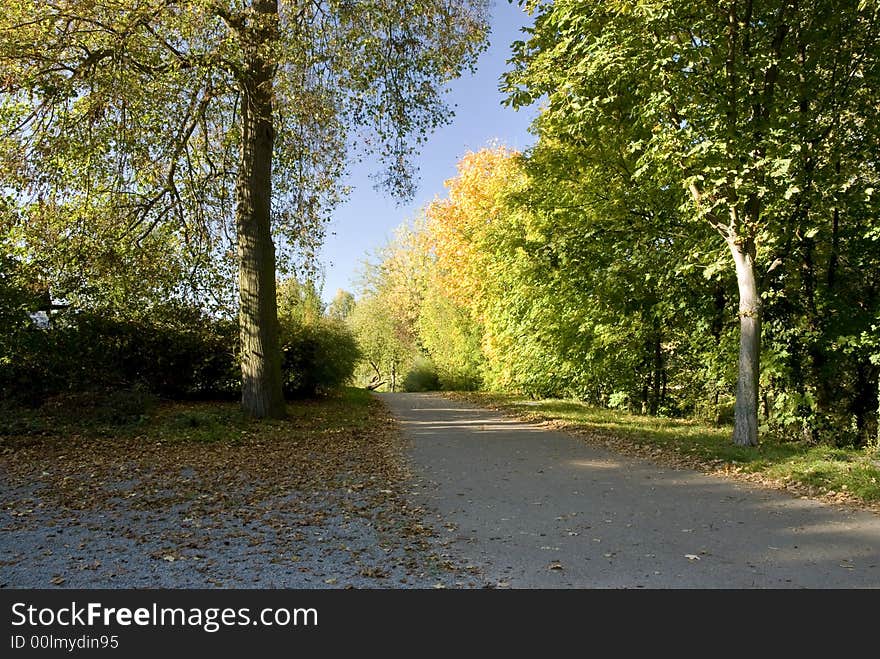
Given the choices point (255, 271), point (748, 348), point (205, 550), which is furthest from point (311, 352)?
point (205, 550)

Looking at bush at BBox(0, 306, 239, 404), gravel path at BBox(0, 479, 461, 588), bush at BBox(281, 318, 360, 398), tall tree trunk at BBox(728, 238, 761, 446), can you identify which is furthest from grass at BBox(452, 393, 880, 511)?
bush at BBox(0, 306, 239, 404)

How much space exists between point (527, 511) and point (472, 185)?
70.8 feet

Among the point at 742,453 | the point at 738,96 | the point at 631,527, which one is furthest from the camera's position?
the point at 738,96

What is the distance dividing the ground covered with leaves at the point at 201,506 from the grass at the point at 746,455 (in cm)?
412

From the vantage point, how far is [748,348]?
32.7 ft

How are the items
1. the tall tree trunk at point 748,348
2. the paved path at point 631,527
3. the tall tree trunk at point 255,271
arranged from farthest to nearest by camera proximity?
1. the tall tree trunk at point 255,271
2. the tall tree trunk at point 748,348
3. the paved path at point 631,527

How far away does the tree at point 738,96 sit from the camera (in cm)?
906

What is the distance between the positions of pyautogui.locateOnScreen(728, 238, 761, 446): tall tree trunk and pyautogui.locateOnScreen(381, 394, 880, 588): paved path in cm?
211

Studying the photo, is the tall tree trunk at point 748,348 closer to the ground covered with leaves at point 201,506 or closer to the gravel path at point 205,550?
the ground covered with leaves at point 201,506

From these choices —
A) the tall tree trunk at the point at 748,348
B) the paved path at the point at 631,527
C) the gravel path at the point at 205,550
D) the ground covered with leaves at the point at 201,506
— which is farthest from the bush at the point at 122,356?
the tall tree trunk at the point at 748,348

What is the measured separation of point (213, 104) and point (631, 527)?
1199 cm

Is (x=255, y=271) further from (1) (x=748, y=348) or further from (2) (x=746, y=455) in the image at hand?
(2) (x=746, y=455)

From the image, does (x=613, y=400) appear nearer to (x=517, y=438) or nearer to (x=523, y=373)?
(x=523, y=373)
